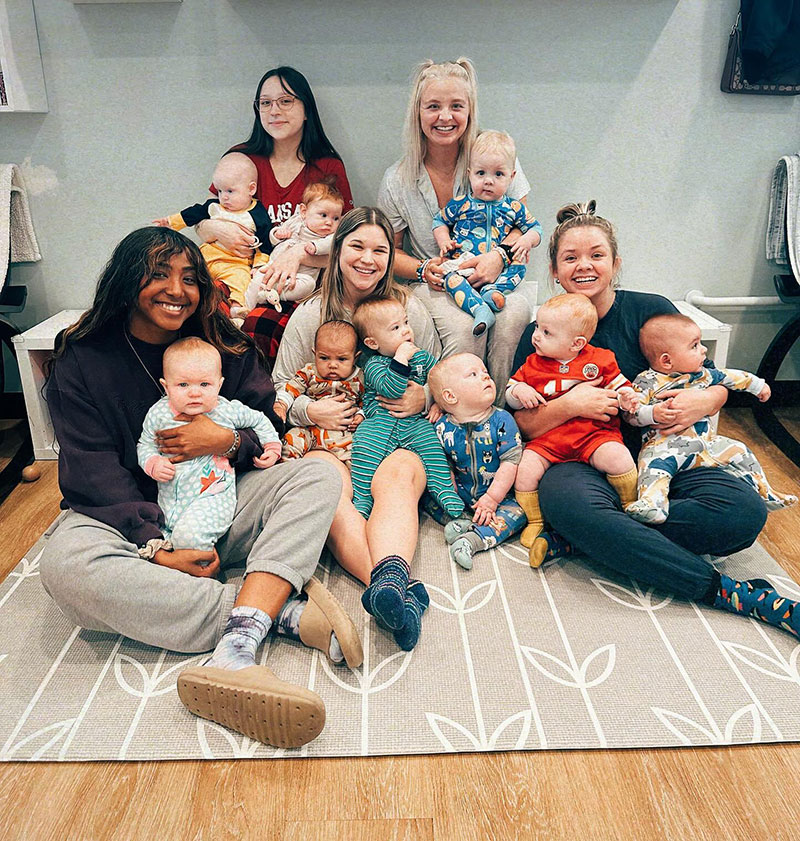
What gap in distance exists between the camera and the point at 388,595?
1.58 m

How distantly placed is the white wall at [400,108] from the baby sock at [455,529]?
1156mm

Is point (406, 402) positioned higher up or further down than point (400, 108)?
further down

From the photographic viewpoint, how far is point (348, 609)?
1772mm

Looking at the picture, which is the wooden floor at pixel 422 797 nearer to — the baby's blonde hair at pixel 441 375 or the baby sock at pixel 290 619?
the baby sock at pixel 290 619

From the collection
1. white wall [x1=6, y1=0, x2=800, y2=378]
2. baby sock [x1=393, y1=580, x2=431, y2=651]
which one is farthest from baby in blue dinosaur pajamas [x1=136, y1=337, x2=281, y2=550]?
white wall [x1=6, y1=0, x2=800, y2=378]

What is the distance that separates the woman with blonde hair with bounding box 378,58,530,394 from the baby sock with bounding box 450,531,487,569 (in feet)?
1.80

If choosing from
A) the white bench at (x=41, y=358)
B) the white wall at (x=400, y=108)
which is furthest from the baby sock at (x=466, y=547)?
the white wall at (x=400, y=108)

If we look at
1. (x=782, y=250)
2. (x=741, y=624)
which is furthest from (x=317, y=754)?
(x=782, y=250)

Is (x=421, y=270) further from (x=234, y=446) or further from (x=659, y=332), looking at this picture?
(x=234, y=446)

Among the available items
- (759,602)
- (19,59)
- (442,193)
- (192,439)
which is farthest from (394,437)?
(19,59)

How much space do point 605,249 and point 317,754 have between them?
1.36 meters

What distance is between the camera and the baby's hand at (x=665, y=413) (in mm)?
1913

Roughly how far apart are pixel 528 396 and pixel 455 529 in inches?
15.3

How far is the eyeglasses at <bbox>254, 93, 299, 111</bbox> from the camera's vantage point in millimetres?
2375
